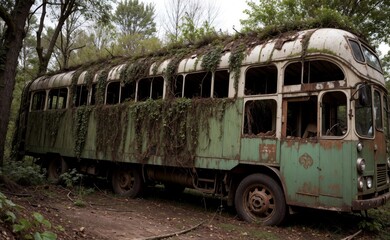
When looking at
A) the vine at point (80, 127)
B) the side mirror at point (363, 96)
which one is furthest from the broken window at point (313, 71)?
the vine at point (80, 127)

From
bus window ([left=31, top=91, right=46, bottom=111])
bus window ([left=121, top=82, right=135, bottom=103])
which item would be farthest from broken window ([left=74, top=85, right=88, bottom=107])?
bus window ([left=31, top=91, right=46, bottom=111])

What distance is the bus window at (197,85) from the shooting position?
8.47m

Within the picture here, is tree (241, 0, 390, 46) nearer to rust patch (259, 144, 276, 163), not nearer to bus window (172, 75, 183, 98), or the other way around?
bus window (172, 75, 183, 98)

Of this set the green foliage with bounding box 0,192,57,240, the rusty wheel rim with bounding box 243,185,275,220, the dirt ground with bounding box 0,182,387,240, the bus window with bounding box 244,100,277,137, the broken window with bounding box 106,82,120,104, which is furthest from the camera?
the broken window with bounding box 106,82,120,104

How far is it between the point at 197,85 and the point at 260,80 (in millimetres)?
1722

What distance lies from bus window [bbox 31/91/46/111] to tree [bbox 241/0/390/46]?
1044cm

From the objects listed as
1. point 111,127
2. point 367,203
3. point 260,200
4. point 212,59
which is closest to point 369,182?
point 367,203

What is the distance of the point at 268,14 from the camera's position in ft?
61.2

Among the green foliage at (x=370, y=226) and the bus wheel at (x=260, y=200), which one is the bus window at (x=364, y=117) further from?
the bus wheel at (x=260, y=200)

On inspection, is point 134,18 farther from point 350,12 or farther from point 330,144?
point 330,144

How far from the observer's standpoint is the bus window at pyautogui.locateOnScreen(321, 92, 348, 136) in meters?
6.29

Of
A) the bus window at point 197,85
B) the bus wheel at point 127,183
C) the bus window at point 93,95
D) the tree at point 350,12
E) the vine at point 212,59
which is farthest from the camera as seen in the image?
the tree at point 350,12

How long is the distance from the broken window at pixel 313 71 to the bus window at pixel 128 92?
459 centimetres

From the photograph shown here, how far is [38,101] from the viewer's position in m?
13.3
